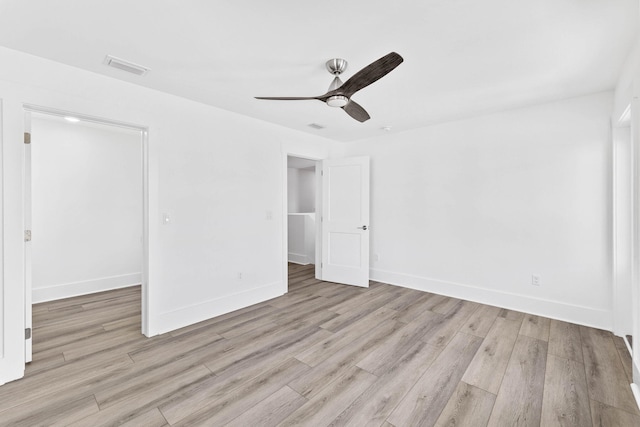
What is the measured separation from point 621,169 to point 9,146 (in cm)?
516

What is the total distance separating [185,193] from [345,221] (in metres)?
2.46

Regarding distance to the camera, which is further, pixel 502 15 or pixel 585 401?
pixel 585 401

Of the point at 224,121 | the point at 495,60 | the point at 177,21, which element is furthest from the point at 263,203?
the point at 495,60

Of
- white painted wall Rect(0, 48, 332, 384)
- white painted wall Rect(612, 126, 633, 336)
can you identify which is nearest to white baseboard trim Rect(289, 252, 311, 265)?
white painted wall Rect(0, 48, 332, 384)

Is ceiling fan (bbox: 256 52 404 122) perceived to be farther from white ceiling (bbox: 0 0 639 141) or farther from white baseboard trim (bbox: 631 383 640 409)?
white baseboard trim (bbox: 631 383 640 409)

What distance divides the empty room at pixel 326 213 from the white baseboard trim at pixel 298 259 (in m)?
1.42

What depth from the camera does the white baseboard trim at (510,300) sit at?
2.94m

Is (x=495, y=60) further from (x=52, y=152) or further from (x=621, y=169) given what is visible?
(x=52, y=152)

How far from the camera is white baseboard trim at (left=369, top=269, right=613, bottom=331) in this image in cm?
294

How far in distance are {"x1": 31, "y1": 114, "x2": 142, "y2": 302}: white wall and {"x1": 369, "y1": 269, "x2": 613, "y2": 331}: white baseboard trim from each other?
13.6 ft

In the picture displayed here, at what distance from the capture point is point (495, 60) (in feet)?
7.36

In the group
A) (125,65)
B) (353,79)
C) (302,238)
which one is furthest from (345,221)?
(125,65)

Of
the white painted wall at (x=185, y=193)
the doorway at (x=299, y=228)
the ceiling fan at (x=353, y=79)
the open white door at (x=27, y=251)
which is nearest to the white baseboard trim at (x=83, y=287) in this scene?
the open white door at (x=27, y=251)

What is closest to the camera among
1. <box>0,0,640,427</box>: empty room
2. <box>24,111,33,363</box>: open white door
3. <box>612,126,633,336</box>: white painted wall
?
<box>0,0,640,427</box>: empty room
